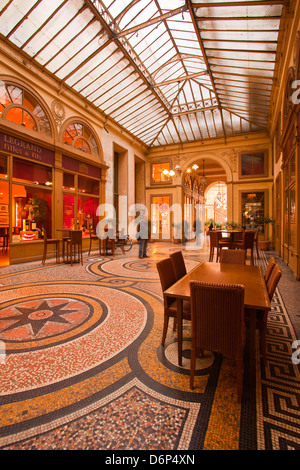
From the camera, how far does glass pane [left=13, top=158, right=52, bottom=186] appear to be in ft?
20.9

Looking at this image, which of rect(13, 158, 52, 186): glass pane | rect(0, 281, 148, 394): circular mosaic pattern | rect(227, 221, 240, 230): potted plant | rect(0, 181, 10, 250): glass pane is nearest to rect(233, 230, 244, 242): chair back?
rect(227, 221, 240, 230): potted plant

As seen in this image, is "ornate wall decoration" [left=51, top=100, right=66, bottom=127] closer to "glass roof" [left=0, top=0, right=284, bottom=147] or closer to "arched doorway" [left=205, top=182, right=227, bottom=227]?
"glass roof" [left=0, top=0, right=284, bottom=147]

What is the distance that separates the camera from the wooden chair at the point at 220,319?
1.41 m

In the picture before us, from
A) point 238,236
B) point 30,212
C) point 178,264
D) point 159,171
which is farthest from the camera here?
point 159,171

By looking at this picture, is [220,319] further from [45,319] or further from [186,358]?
[45,319]

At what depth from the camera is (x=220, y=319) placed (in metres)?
1.48

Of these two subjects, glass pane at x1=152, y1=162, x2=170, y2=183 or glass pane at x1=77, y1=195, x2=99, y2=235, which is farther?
glass pane at x1=152, y1=162, x2=170, y2=183

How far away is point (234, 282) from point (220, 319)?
0.63 metres

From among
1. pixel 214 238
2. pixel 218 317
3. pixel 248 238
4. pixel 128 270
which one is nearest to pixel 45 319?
pixel 218 317

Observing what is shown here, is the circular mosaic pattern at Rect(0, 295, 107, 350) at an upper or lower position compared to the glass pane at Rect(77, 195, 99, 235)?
lower

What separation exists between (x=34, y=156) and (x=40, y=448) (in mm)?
7154

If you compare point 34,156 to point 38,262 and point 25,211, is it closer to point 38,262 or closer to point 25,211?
A: point 25,211

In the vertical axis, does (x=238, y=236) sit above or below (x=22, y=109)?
below

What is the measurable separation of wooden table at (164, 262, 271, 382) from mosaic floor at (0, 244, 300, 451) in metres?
0.27
